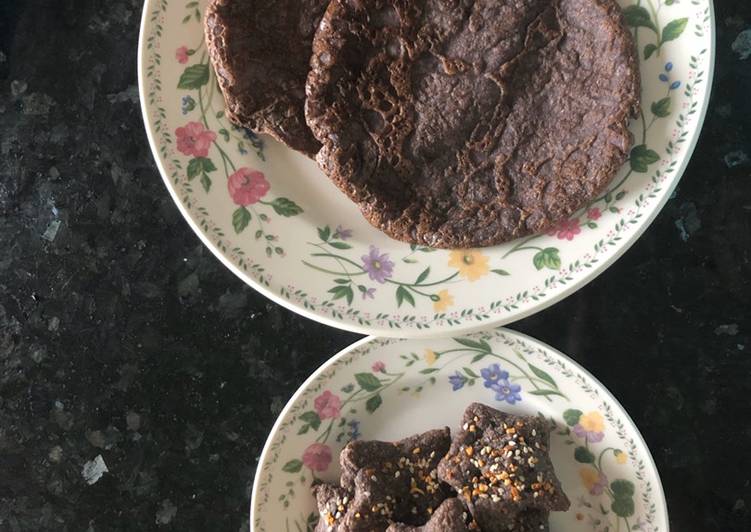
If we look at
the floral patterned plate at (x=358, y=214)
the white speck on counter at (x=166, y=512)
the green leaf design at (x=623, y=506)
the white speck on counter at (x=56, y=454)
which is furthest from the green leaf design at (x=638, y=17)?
the white speck on counter at (x=56, y=454)

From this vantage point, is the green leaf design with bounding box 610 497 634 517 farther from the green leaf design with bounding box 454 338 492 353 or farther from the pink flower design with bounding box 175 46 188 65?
the pink flower design with bounding box 175 46 188 65

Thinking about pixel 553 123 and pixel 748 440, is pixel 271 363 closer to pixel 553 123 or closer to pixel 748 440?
pixel 553 123

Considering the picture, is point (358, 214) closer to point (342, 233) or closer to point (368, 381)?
point (342, 233)

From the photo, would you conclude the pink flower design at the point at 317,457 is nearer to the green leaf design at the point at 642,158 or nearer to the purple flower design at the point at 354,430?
the purple flower design at the point at 354,430

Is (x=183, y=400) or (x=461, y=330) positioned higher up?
(x=461, y=330)

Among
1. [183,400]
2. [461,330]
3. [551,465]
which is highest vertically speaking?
[461,330]

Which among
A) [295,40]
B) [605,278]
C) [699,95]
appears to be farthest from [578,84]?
[295,40]
